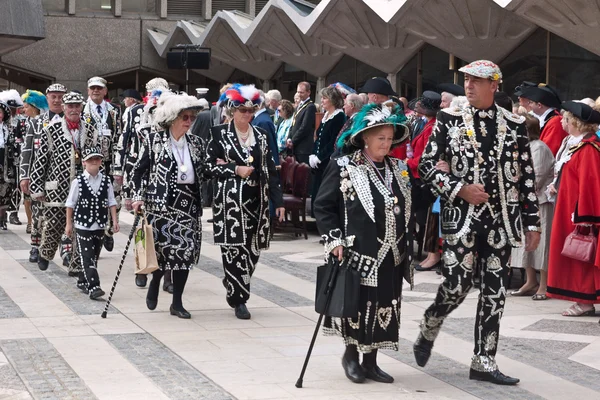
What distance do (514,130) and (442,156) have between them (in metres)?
0.46

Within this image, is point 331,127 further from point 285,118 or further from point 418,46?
point 418,46

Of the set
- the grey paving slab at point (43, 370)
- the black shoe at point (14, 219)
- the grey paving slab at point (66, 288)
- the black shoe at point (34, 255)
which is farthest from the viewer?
the black shoe at point (14, 219)

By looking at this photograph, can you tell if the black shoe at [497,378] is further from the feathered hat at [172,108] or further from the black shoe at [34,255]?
the black shoe at [34,255]

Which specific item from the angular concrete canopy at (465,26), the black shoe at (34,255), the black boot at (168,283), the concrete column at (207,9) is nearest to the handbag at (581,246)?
the black boot at (168,283)

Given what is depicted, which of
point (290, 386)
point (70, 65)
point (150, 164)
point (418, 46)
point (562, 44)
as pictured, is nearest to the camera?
point (290, 386)

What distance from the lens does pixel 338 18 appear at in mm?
21188

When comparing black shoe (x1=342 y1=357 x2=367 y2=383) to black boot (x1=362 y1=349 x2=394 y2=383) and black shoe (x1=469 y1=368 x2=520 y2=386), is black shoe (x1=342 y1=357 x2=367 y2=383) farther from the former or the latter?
black shoe (x1=469 y1=368 x2=520 y2=386)

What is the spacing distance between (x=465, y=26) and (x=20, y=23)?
1257 cm

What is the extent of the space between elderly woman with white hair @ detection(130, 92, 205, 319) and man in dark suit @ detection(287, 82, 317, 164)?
5.84m

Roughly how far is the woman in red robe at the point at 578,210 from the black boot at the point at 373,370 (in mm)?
3063

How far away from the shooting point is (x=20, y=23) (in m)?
26.6

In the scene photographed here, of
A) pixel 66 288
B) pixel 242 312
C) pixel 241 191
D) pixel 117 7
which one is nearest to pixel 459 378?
pixel 242 312

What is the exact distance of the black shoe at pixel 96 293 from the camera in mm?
9905

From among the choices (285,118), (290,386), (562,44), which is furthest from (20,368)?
(562,44)
